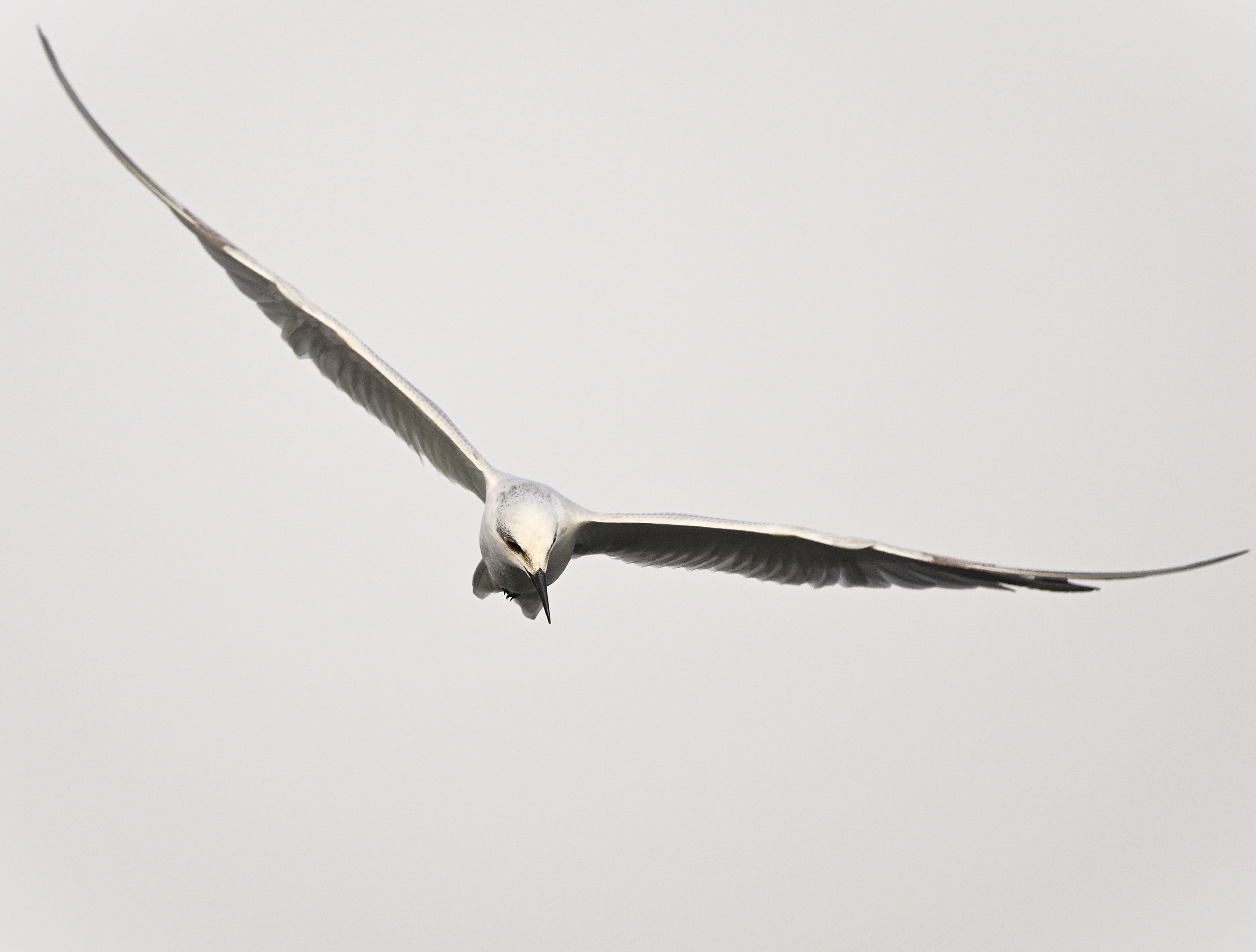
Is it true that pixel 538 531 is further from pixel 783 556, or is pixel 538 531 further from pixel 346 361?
pixel 346 361

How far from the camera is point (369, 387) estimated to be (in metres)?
9.23

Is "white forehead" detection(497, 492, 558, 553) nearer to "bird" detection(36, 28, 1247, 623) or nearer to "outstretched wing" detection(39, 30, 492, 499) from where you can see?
"bird" detection(36, 28, 1247, 623)

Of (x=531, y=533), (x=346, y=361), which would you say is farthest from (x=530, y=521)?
(x=346, y=361)

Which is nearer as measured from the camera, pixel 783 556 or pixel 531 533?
pixel 531 533

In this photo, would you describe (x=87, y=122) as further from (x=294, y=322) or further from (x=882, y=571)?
(x=882, y=571)

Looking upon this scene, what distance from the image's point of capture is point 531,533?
25.1ft

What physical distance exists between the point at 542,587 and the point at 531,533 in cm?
34

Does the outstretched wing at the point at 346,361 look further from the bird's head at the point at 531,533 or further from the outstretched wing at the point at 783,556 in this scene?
the outstretched wing at the point at 783,556

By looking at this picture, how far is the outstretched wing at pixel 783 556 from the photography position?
7746 mm

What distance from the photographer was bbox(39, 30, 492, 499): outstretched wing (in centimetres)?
862

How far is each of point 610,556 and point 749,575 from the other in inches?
41.4

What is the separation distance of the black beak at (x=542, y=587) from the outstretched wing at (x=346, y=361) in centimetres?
111

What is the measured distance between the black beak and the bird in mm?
12

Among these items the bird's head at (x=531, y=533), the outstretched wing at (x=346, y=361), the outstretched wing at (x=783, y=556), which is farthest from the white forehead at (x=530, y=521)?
Answer: the outstretched wing at (x=346, y=361)
